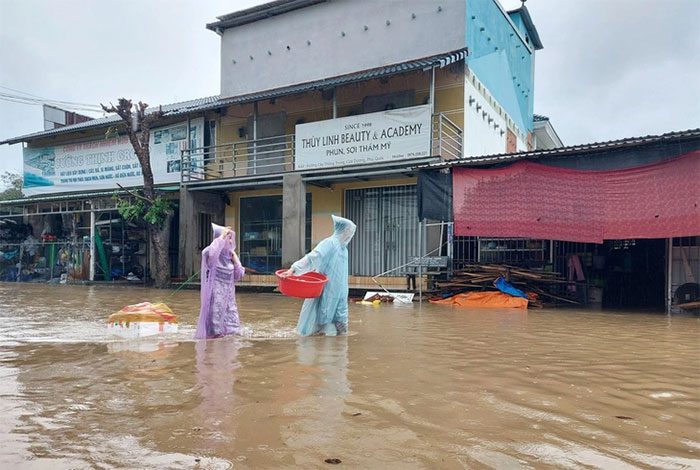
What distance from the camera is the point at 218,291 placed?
20.2ft

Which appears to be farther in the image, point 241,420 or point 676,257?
point 676,257

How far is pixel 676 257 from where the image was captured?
9.91m

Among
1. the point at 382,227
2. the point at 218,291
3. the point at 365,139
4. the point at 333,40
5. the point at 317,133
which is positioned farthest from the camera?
the point at 333,40

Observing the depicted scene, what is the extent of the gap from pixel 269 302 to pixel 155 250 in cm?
612

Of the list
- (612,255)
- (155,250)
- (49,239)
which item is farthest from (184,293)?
(612,255)

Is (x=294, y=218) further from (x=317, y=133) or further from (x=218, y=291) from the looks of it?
(x=218, y=291)

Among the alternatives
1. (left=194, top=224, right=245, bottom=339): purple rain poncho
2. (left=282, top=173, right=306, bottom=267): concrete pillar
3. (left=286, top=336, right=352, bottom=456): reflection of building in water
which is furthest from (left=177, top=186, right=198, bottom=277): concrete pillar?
(left=286, top=336, right=352, bottom=456): reflection of building in water

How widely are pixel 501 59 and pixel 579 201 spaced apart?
7789 millimetres

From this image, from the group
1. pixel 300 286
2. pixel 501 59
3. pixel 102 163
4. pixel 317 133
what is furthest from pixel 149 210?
pixel 501 59

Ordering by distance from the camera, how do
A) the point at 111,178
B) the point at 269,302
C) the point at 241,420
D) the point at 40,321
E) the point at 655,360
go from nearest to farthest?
the point at 241,420, the point at 655,360, the point at 40,321, the point at 269,302, the point at 111,178

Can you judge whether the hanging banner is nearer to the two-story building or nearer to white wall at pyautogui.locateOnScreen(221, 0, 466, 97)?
the two-story building

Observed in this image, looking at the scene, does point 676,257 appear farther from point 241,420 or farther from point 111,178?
point 111,178

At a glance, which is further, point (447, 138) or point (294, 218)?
point (294, 218)

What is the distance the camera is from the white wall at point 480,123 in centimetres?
1345
